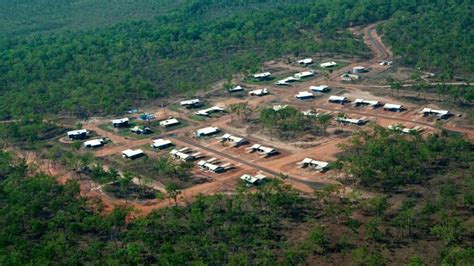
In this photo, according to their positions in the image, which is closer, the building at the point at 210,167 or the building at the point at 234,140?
the building at the point at 210,167

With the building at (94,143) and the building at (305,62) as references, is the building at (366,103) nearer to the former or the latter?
the building at (305,62)

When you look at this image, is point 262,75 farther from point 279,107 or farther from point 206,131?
point 206,131

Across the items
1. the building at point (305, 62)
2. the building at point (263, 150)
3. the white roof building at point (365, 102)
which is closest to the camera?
the building at point (263, 150)

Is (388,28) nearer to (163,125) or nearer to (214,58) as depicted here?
(214,58)

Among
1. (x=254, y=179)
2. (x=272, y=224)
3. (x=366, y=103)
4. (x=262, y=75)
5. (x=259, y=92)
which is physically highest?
(x=262, y=75)

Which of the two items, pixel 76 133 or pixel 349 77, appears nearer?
pixel 76 133

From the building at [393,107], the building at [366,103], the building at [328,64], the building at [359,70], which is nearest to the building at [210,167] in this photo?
the building at [366,103]

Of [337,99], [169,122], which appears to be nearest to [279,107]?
[337,99]
